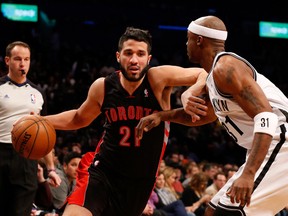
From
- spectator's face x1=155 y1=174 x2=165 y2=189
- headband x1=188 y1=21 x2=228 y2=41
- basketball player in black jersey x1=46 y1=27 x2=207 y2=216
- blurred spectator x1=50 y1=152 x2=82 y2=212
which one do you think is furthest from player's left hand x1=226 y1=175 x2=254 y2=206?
spectator's face x1=155 y1=174 x2=165 y2=189

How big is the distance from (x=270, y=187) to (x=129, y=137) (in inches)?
58.7

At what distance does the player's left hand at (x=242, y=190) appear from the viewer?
12.4ft

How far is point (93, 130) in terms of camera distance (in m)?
13.4

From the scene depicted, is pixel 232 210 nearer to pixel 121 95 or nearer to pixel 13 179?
pixel 121 95

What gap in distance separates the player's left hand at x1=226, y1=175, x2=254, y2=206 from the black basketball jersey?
1.57 meters

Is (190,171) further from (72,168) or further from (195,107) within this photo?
(195,107)

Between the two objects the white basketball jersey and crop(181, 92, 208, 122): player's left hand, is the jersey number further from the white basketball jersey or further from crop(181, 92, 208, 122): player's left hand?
the white basketball jersey

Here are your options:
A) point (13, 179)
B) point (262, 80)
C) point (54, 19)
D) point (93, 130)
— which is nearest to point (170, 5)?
point (54, 19)

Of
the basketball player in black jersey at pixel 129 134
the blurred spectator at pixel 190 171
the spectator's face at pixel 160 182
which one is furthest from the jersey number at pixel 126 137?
the blurred spectator at pixel 190 171

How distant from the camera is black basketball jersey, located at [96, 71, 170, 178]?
525 centimetres

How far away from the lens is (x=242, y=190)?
3770mm

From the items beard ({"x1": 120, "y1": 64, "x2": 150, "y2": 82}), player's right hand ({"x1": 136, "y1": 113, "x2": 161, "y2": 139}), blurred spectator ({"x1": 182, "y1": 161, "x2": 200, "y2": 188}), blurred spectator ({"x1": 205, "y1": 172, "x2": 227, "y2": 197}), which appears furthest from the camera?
blurred spectator ({"x1": 182, "y1": 161, "x2": 200, "y2": 188})

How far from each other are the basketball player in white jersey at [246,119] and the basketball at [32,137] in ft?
4.77

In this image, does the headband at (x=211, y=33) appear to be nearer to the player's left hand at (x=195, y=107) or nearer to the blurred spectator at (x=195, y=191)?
the player's left hand at (x=195, y=107)
